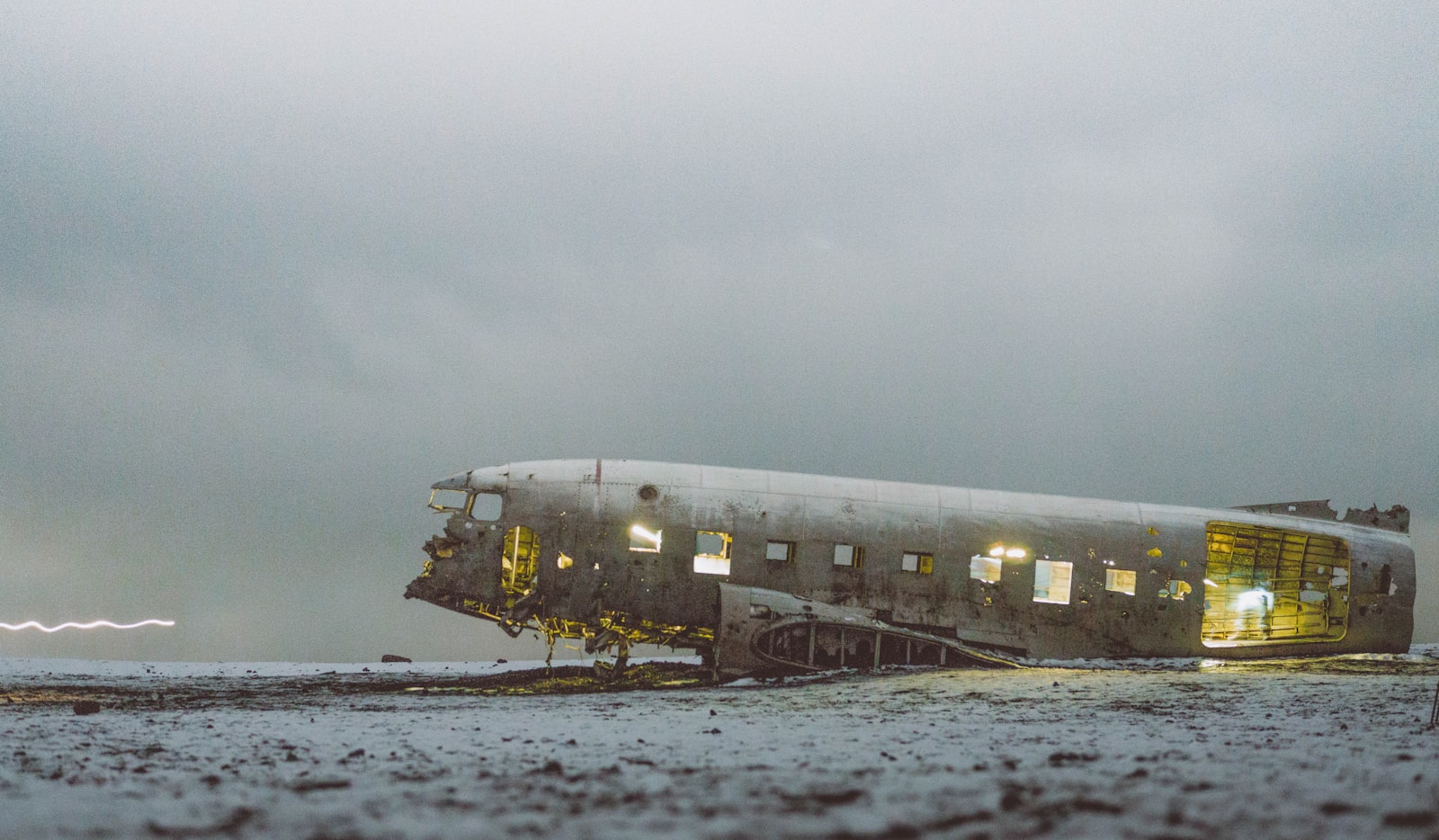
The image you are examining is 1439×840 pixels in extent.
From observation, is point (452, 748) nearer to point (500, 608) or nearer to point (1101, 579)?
point (500, 608)

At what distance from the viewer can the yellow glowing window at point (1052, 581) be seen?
2412 cm

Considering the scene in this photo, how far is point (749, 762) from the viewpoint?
863cm

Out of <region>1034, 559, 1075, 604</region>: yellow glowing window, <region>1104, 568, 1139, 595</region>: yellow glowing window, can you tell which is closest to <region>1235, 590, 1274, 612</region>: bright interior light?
<region>1104, 568, 1139, 595</region>: yellow glowing window

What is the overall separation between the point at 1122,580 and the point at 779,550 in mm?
9966

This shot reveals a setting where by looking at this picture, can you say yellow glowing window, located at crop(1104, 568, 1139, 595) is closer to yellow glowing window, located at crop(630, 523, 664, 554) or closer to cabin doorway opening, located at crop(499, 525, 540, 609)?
yellow glowing window, located at crop(630, 523, 664, 554)

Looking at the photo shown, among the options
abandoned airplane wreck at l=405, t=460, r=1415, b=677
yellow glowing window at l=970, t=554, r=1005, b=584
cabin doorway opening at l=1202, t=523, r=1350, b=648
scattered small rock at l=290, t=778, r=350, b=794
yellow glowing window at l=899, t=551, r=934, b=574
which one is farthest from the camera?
cabin doorway opening at l=1202, t=523, r=1350, b=648

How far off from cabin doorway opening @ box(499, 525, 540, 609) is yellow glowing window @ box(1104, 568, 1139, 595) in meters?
15.9

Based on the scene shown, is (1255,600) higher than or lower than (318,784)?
lower

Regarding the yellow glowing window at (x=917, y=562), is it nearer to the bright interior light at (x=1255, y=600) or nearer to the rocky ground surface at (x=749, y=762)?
the rocky ground surface at (x=749, y=762)

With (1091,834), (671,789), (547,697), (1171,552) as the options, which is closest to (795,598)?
(547,697)

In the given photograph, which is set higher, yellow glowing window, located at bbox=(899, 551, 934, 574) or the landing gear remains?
yellow glowing window, located at bbox=(899, 551, 934, 574)

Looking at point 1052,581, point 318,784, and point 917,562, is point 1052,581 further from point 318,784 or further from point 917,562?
point 318,784

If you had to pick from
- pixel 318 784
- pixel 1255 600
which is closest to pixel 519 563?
pixel 318 784

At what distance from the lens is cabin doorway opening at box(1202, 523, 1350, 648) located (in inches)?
1058
